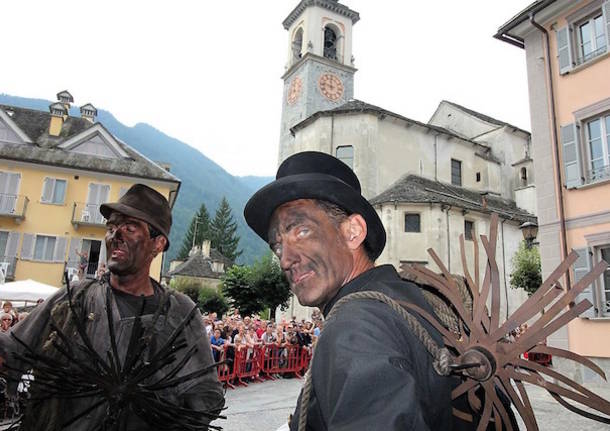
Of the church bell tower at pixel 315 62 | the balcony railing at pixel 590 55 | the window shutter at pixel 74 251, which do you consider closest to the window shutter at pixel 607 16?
the balcony railing at pixel 590 55

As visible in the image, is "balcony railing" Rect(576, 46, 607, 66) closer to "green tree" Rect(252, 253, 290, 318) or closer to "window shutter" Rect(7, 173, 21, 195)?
"green tree" Rect(252, 253, 290, 318)

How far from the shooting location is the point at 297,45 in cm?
4453

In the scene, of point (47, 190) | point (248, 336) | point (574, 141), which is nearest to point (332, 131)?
point (47, 190)

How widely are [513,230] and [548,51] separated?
657 inches

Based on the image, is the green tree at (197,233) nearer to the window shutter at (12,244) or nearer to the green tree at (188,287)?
the green tree at (188,287)

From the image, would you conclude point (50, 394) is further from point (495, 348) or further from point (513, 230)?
point (513, 230)

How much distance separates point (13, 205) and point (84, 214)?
369 cm

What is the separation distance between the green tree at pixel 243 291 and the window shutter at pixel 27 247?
1263 cm

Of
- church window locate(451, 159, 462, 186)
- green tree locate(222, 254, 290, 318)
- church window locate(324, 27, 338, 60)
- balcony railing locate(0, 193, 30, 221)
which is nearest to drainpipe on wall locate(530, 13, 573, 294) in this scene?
church window locate(451, 159, 462, 186)

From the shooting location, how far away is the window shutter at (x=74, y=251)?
25.3 metres

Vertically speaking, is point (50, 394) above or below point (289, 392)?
above

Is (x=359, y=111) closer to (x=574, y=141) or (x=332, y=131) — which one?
(x=332, y=131)

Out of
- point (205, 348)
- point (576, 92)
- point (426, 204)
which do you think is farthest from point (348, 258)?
point (426, 204)

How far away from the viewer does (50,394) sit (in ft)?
7.10
